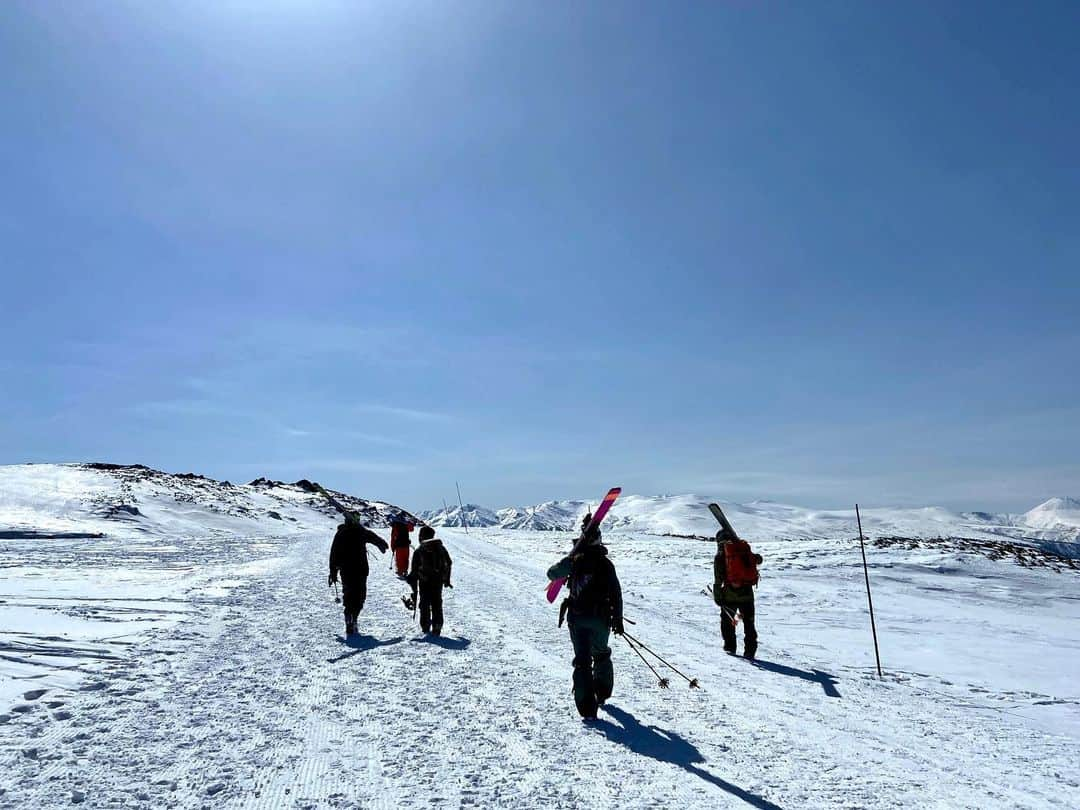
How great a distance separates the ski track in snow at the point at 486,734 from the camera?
5.29 meters

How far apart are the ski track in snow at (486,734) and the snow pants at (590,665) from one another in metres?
0.25

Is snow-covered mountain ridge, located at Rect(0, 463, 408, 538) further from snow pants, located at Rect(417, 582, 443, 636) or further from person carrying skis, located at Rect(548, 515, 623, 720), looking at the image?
person carrying skis, located at Rect(548, 515, 623, 720)

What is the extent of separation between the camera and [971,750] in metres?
6.87

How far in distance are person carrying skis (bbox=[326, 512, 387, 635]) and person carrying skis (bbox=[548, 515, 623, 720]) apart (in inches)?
233

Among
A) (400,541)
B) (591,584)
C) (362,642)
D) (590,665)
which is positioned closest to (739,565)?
(591,584)

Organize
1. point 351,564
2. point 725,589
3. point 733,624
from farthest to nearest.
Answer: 1. point 351,564
2. point 725,589
3. point 733,624

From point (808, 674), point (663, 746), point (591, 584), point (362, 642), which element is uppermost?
point (591, 584)

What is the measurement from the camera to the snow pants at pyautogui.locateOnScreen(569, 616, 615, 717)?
7.38 m

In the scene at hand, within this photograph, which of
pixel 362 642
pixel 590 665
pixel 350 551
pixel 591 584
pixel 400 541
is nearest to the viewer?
pixel 590 665

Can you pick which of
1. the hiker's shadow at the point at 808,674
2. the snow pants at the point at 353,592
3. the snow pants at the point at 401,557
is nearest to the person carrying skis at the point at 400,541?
the snow pants at the point at 401,557

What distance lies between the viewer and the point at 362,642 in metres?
11.7

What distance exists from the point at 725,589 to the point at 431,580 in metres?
5.82

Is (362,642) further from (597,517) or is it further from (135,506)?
(135,506)

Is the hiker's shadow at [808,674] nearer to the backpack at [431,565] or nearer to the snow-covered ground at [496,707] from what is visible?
the snow-covered ground at [496,707]
